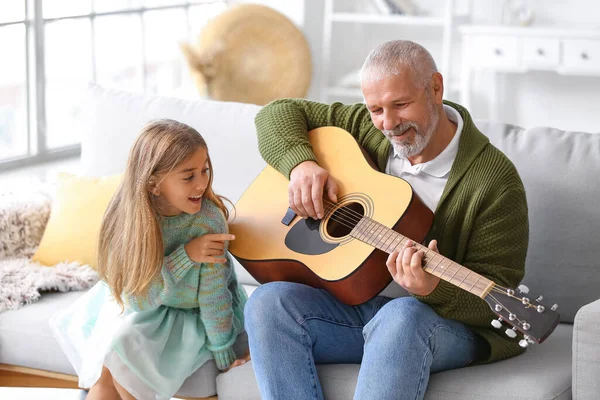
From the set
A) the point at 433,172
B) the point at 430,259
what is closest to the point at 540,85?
the point at 433,172

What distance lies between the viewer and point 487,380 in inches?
66.2

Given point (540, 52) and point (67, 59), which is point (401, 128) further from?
point (540, 52)

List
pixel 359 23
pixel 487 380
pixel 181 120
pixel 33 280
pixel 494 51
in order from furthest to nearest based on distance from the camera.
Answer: pixel 359 23 < pixel 494 51 < pixel 181 120 < pixel 33 280 < pixel 487 380

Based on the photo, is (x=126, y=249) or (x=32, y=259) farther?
(x=32, y=259)

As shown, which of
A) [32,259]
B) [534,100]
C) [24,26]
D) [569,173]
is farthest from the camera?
[534,100]

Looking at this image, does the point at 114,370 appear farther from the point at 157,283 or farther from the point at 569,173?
the point at 569,173

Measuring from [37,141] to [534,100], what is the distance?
8.08ft

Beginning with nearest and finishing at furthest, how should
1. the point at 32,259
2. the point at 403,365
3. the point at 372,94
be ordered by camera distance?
the point at 403,365 → the point at 372,94 → the point at 32,259

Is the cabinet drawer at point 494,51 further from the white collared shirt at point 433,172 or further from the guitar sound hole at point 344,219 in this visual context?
the guitar sound hole at point 344,219

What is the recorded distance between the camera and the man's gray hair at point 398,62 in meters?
1.75

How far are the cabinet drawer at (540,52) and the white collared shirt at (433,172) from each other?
7.21ft

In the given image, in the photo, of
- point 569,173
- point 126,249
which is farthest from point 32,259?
point 569,173

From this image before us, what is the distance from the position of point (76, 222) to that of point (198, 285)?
23.0 inches

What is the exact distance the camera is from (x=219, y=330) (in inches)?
73.6
